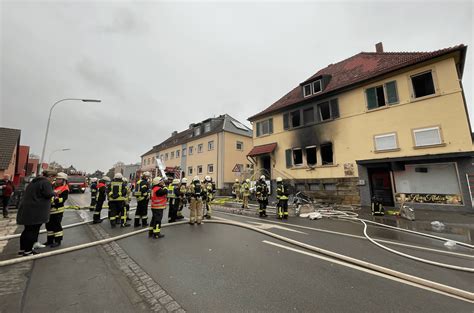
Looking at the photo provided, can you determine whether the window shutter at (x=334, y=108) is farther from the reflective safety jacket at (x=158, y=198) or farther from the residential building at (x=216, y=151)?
the reflective safety jacket at (x=158, y=198)

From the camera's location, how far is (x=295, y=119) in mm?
17828

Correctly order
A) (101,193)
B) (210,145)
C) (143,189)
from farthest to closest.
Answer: (210,145) → (101,193) → (143,189)

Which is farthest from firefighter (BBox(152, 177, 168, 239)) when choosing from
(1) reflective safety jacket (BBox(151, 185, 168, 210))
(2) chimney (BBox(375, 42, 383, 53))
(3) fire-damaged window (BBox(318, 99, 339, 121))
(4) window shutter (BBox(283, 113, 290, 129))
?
(2) chimney (BBox(375, 42, 383, 53))

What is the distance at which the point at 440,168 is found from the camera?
35.3 ft

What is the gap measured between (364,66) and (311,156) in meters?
8.01

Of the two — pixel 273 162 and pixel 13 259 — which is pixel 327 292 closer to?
pixel 13 259

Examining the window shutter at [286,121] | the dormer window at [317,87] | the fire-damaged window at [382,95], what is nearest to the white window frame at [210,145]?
the window shutter at [286,121]

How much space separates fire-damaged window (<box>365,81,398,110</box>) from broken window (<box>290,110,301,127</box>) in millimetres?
5216

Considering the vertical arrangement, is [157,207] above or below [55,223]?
above

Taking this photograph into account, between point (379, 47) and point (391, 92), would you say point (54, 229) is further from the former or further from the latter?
point (379, 47)

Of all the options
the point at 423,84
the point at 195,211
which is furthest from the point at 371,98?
the point at 195,211

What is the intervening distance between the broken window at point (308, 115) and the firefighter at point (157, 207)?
13.8 metres

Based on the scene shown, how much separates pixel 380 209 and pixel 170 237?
388 inches

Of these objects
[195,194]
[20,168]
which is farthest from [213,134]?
[20,168]
